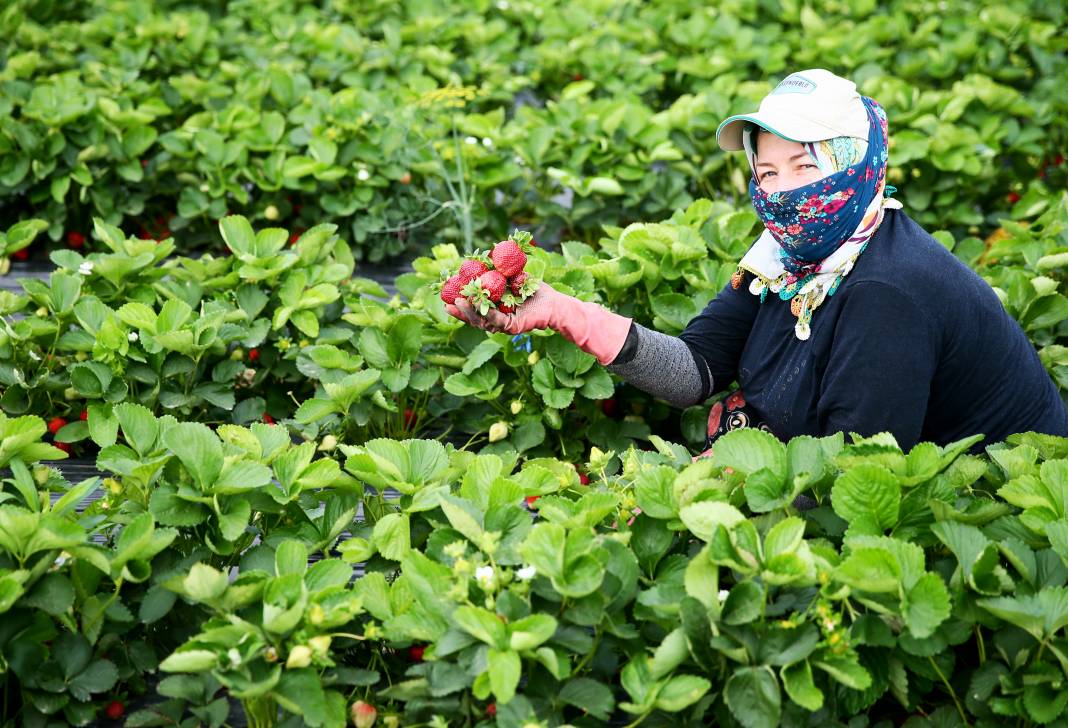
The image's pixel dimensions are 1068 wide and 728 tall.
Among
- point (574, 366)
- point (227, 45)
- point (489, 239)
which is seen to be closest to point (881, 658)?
point (574, 366)

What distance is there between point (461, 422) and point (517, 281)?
29.4 inches

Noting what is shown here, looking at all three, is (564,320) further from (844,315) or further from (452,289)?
(844,315)

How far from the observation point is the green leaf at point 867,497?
69.1 inches

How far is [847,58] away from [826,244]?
3095 millimetres

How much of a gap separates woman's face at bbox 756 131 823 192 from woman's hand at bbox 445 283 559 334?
0.46 meters

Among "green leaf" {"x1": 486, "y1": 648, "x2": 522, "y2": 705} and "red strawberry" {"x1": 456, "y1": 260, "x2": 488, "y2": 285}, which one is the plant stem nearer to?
"green leaf" {"x1": 486, "y1": 648, "x2": 522, "y2": 705}

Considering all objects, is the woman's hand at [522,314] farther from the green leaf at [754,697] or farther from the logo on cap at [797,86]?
the green leaf at [754,697]

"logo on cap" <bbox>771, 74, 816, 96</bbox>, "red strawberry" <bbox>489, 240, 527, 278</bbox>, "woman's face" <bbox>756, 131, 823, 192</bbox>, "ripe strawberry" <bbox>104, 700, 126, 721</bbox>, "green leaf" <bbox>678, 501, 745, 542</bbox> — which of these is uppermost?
"logo on cap" <bbox>771, 74, 816, 96</bbox>

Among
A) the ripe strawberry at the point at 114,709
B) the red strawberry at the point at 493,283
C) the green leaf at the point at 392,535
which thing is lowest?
the ripe strawberry at the point at 114,709

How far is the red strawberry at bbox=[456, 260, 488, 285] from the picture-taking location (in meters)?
2.21

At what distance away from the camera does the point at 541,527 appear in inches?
66.6

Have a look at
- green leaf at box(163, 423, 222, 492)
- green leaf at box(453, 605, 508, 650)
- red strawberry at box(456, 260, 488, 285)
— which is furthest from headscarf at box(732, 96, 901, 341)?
green leaf at box(163, 423, 222, 492)

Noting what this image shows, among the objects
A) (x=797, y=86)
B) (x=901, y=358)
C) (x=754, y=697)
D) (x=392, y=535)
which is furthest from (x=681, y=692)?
(x=797, y=86)

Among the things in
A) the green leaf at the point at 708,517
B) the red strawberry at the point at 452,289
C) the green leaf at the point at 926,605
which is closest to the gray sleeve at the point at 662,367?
the red strawberry at the point at 452,289
